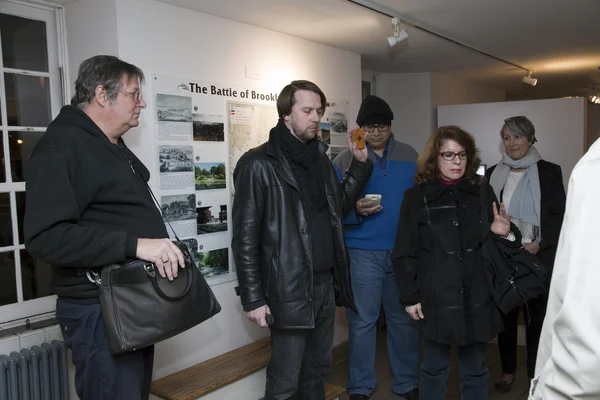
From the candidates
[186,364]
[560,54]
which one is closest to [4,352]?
[186,364]

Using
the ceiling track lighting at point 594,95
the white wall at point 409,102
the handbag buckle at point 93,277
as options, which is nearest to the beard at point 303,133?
the handbag buckle at point 93,277

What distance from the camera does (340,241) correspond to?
2.47 metres

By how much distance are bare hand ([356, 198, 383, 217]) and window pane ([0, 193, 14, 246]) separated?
1863 millimetres

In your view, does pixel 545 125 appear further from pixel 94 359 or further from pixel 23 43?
pixel 94 359

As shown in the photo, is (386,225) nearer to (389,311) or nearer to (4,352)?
(389,311)

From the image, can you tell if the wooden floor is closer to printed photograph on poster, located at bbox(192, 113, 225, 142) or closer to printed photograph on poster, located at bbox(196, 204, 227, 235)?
printed photograph on poster, located at bbox(196, 204, 227, 235)

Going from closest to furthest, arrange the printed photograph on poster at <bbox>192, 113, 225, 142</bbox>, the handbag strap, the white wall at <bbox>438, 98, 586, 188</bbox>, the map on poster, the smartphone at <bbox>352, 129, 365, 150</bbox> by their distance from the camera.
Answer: the handbag strap, the smartphone at <bbox>352, 129, 365, 150</bbox>, the printed photograph on poster at <bbox>192, 113, 225, 142</bbox>, the map on poster, the white wall at <bbox>438, 98, 586, 188</bbox>

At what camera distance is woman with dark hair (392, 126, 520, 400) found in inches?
92.1

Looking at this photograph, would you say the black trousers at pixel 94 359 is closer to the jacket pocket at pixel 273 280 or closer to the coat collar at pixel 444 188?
the jacket pocket at pixel 273 280

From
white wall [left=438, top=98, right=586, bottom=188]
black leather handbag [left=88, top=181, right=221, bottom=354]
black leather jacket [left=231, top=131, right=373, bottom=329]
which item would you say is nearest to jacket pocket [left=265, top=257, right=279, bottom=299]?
black leather jacket [left=231, top=131, right=373, bottom=329]

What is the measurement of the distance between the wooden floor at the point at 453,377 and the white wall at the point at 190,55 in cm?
67

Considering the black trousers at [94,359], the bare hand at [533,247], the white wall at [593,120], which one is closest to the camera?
the black trousers at [94,359]

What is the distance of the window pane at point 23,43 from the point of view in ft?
8.61

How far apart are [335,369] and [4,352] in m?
2.19
